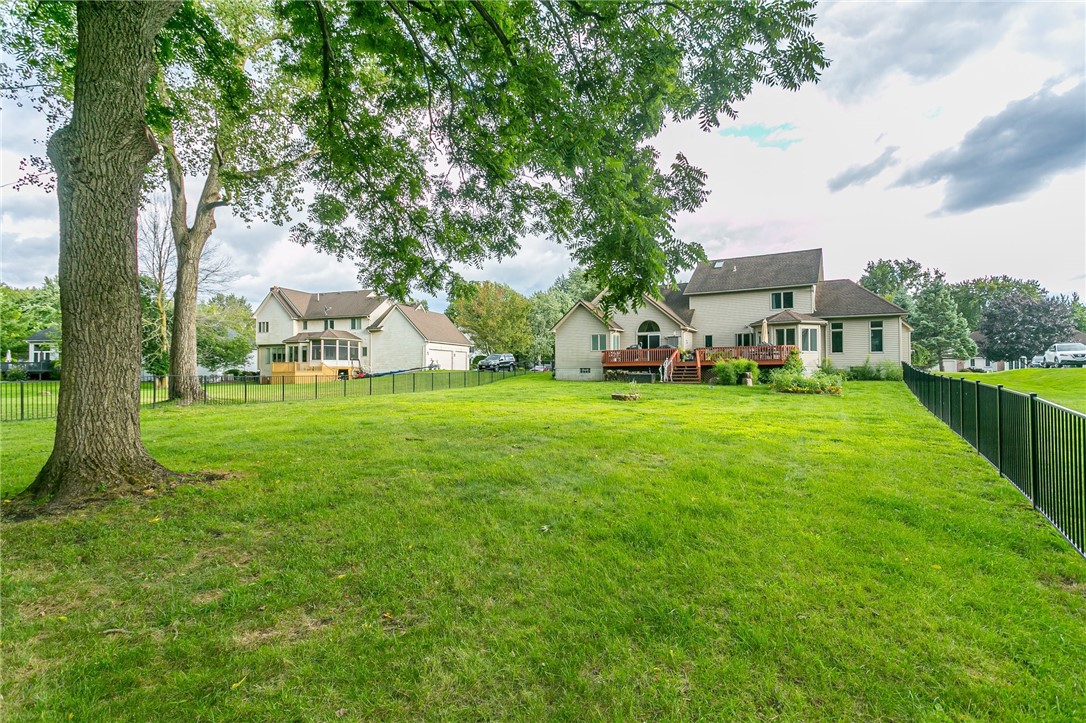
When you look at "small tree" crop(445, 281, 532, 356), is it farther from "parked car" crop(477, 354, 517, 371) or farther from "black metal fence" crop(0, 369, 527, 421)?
"black metal fence" crop(0, 369, 527, 421)

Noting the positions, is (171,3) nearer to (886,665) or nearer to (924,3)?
(886,665)

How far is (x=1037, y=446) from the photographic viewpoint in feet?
15.7

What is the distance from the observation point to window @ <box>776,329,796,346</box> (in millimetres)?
26164

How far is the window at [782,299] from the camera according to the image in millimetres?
27719

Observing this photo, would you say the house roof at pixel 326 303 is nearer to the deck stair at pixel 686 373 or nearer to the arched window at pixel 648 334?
the arched window at pixel 648 334

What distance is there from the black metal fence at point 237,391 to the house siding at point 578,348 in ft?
14.8

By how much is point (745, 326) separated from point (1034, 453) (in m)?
24.9

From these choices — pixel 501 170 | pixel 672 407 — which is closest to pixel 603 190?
pixel 501 170

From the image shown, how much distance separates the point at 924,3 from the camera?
7266 mm

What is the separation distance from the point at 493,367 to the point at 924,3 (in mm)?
35120

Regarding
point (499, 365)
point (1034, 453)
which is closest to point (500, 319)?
point (499, 365)

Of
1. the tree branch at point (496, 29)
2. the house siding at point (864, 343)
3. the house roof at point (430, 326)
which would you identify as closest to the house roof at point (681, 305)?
the house siding at point (864, 343)

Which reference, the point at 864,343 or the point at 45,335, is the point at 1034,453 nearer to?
the point at 864,343

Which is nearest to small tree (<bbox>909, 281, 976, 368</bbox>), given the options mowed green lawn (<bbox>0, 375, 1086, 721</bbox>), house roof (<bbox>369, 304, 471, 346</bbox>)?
house roof (<bbox>369, 304, 471, 346</bbox>)
